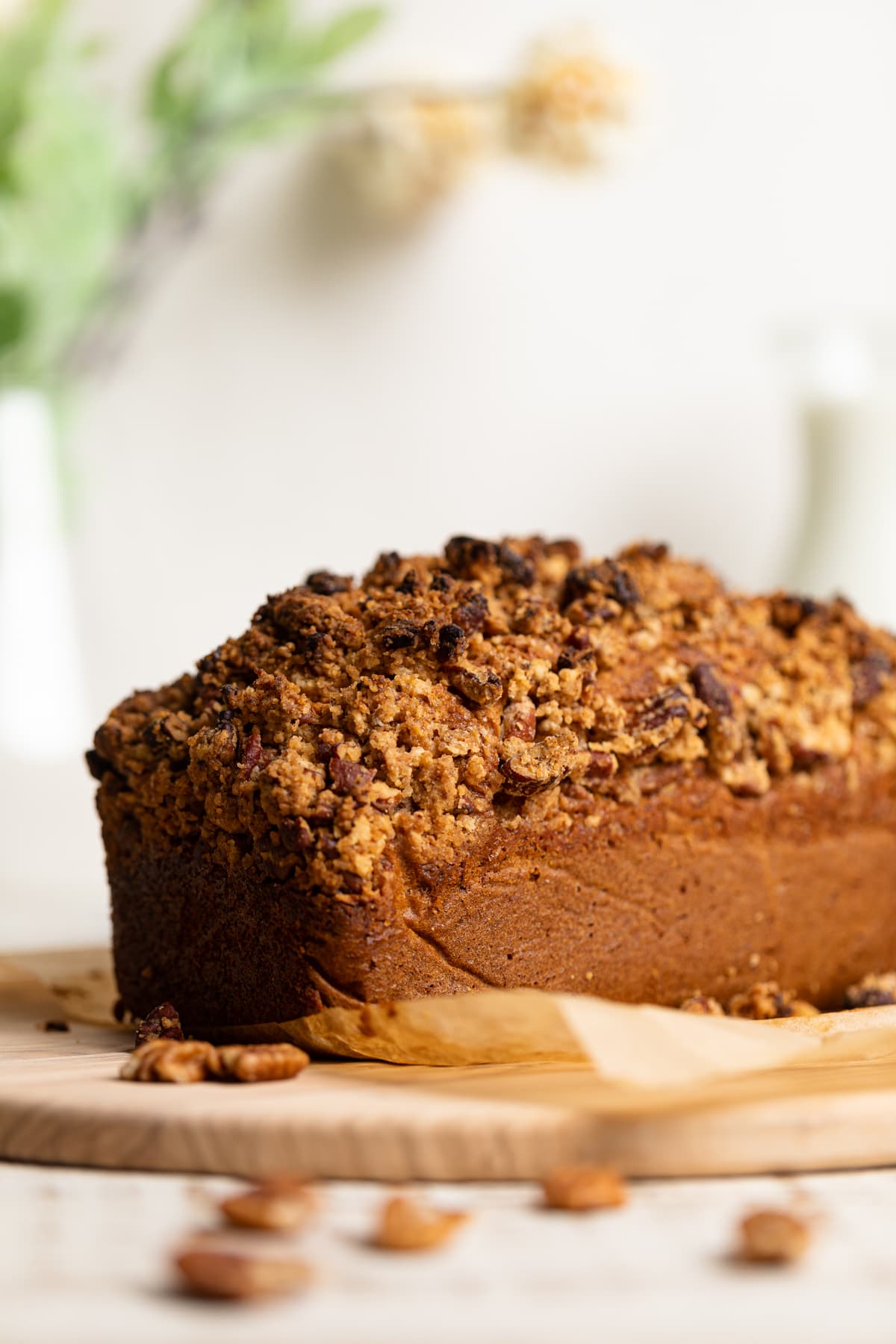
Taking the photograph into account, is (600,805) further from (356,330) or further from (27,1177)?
(356,330)

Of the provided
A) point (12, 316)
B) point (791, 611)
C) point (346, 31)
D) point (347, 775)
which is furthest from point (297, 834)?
point (346, 31)

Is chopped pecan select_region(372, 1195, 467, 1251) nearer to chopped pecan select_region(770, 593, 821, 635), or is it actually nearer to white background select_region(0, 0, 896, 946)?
chopped pecan select_region(770, 593, 821, 635)

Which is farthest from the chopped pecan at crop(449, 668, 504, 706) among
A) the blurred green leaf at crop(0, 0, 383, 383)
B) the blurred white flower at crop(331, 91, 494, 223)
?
the blurred white flower at crop(331, 91, 494, 223)

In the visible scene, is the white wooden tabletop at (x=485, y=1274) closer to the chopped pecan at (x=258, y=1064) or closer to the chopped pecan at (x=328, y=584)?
the chopped pecan at (x=258, y=1064)

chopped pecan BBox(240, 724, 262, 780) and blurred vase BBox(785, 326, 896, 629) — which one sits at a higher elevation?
blurred vase BBox(785, 326, 896, 629)

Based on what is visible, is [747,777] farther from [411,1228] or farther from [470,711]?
[411,1228]

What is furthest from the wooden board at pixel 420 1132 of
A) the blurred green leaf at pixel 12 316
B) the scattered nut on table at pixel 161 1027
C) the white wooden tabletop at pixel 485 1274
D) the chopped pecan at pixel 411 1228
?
the blurred green leaf at pixel 12 316

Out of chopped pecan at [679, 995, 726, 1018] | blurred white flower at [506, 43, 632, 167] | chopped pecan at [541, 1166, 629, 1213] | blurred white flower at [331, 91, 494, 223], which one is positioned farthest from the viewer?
blurred white flower at [331, 91, 494, 223]
